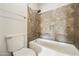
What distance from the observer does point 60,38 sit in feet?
4.75

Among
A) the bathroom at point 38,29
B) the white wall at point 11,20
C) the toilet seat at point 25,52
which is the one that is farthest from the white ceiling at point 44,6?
the toilet seat at point 25,52

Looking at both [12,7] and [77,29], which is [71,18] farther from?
[12,7]

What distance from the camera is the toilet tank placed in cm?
142

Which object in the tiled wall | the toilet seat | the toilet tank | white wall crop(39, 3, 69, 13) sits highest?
white wall crop(39, 3, 69, 13)

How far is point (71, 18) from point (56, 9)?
0.21 meters

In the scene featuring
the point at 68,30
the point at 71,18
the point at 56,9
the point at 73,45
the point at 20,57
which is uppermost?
the point at 56,9

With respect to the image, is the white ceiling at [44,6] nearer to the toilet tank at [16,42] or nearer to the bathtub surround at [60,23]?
the bathtub surround at [60,23]

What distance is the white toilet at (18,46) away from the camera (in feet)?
4.67

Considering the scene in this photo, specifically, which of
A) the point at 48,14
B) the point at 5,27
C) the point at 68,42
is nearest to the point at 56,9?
the point at 48,14

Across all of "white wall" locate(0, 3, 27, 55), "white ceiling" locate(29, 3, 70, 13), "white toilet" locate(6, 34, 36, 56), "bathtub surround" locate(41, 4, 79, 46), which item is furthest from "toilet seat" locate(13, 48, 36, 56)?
"white ceiling" locate(29, 3, 70, 13)

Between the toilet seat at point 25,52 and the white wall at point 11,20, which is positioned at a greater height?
the white wall at point 11,20

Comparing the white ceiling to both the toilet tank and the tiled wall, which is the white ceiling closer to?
the tiled wall

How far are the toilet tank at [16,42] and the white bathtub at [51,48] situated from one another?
0.10m

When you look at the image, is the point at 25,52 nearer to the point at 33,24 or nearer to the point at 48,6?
the point at 33,24
